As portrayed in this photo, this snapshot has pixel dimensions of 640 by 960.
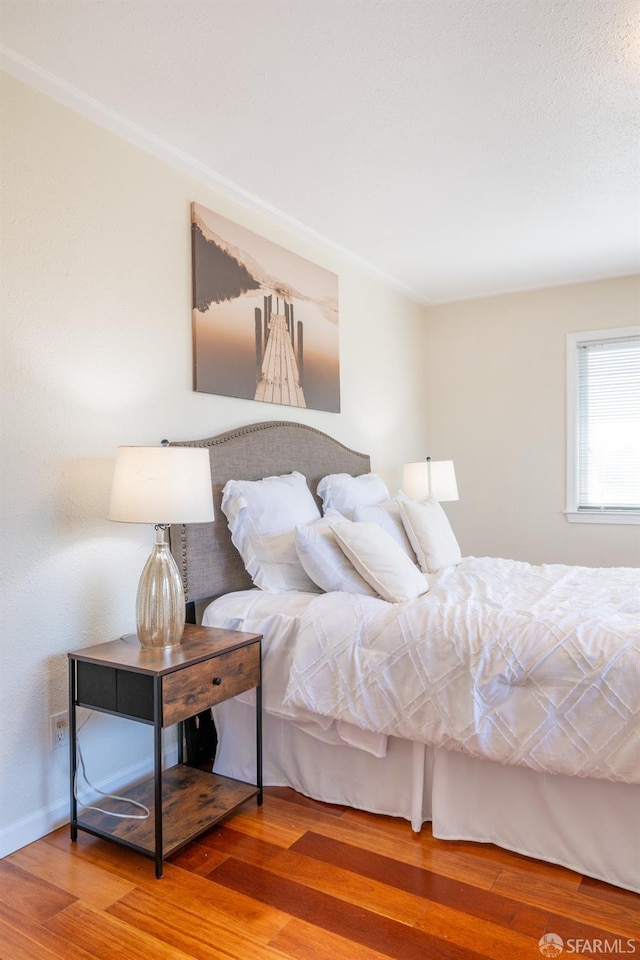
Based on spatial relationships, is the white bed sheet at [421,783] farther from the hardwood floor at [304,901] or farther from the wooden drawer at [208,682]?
the wooden drawer at [208,682]

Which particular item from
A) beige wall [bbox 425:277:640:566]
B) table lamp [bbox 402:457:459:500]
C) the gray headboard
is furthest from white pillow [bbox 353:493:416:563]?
beige wall [bbox 425:277:640:566]

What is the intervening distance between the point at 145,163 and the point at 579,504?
11.8 feet

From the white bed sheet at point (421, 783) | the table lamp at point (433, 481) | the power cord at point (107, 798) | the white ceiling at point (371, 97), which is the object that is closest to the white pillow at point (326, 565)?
the white bed sheet at point (421, 783)

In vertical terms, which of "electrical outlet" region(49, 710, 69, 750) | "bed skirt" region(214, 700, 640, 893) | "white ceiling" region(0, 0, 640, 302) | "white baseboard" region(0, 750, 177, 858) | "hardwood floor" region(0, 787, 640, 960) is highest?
"white ceiling" region(0, 0, 640, 302)

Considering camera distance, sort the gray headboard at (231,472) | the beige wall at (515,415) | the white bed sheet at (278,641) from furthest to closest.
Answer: the beige wall at (515,415) → the gray headboard at (231,472) → the white bed sheet at (278,641)

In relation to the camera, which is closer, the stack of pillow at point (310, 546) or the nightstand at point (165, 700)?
the nightstand at point (165, 700)

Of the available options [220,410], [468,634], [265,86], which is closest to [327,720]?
[468,634]

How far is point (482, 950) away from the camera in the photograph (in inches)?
62.7

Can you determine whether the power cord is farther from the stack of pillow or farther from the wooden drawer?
the stack of pillow

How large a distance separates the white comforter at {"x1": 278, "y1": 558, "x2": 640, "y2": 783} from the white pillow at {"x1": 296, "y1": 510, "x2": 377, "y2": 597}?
0.13 metres

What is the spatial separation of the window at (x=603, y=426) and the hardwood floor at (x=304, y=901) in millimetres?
3058

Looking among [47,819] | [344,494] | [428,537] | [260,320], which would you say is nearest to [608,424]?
[428,537]

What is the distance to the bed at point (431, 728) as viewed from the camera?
1.84 metres

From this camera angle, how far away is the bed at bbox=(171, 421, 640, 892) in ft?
6.05
